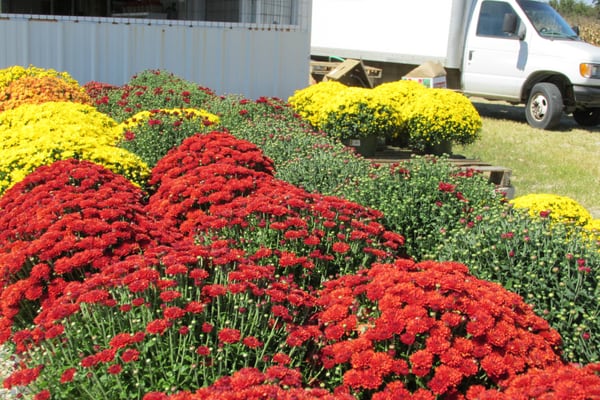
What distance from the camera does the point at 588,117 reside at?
1723 cm

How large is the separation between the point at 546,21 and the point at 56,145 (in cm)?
1376

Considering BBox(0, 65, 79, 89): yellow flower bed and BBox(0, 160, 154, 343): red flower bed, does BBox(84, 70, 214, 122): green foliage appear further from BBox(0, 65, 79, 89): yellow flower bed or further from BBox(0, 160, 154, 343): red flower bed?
BBox(0, 160, 154, 343): red flower bed

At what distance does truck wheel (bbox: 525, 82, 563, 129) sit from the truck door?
0.43m

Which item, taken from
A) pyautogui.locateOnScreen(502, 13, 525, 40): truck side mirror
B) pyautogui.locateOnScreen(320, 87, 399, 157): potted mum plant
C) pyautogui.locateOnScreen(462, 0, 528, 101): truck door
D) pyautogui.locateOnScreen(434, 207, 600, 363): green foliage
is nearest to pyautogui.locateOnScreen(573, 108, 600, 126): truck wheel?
pyautogui.locateOnScreen(462, 0, 528, 101): truck door

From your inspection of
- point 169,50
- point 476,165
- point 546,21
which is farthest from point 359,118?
point 546,21

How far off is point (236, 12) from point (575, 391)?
14.5 metres

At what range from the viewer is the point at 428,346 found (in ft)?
9.66

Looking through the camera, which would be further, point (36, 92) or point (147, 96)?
point (147, 96)

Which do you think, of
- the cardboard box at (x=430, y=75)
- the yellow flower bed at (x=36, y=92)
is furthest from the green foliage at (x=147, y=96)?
the cardboard box at (x=430, y=75)

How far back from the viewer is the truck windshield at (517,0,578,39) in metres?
16.1

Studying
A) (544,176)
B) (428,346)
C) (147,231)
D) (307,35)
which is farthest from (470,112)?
(428,346)

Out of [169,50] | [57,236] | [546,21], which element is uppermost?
[546,21]

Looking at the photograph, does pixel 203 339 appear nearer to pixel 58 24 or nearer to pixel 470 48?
pixel 58 24

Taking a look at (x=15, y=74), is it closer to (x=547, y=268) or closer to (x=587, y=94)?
(x=547, y=268)
